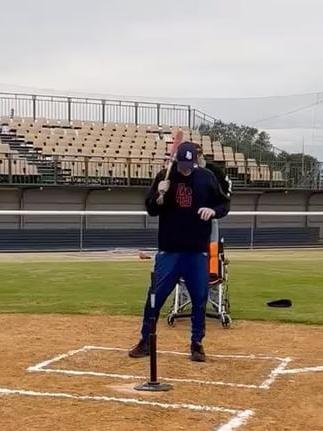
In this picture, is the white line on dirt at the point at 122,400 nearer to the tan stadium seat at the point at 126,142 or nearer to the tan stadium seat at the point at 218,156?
the tan stadium seat at the point at 126,142

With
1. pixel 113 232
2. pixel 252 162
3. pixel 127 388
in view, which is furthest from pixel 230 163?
pixel 127 388

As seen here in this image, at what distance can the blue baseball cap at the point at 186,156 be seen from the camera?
269 inches

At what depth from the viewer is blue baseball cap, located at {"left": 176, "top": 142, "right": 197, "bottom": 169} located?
22.4 ft

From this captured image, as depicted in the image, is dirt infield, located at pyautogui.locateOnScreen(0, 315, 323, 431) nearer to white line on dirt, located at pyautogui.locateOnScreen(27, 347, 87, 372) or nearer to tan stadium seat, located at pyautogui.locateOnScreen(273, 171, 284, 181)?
white line on dirt, located at pyautogui.locateOnScreen(27, 347, 87, 372)

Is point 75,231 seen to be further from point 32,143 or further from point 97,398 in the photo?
point 97,398

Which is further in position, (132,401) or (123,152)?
(123,152)

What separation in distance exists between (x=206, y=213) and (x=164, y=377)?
160 cm

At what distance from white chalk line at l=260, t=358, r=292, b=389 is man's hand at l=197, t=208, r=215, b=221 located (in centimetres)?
155

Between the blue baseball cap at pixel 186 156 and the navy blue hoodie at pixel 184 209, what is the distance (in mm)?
111

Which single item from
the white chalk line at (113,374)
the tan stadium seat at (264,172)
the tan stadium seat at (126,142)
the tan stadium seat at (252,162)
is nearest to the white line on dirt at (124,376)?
the white chalk line at (113,374)

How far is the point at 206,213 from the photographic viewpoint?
6.77 m

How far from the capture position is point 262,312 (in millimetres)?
10164

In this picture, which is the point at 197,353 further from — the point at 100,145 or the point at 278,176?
the point at 278,176

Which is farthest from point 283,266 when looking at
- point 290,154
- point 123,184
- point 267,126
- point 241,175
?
point 267,126
